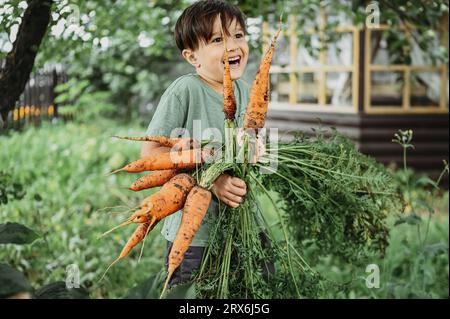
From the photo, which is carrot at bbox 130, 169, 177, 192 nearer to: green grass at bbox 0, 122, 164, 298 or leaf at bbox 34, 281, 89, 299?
leaf at bbox 34, 281, 89, 299

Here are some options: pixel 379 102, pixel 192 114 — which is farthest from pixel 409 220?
pixel 379 102

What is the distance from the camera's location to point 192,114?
5.69 feet

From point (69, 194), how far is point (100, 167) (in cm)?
92

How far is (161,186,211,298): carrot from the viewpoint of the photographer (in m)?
1.51

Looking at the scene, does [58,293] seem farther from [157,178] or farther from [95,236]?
[95,236]

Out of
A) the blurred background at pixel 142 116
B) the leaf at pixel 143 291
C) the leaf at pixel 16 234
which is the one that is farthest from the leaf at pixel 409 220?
the leaf at pixel 16 234

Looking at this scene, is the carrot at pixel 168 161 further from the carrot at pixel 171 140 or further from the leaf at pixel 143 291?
the leaf at pixel 143 291

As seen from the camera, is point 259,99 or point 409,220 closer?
point 259,99

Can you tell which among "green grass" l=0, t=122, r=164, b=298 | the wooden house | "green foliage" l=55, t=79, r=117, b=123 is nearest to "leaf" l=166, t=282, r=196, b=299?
"green grass" l=0, t=122, r=164, b=298

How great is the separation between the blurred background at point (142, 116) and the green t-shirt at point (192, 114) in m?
0.32

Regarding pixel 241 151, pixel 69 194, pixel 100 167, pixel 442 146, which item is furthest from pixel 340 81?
pixel 241 151

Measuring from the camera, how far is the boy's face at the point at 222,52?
64.9 inches

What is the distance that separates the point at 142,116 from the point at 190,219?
A: 326 inches
